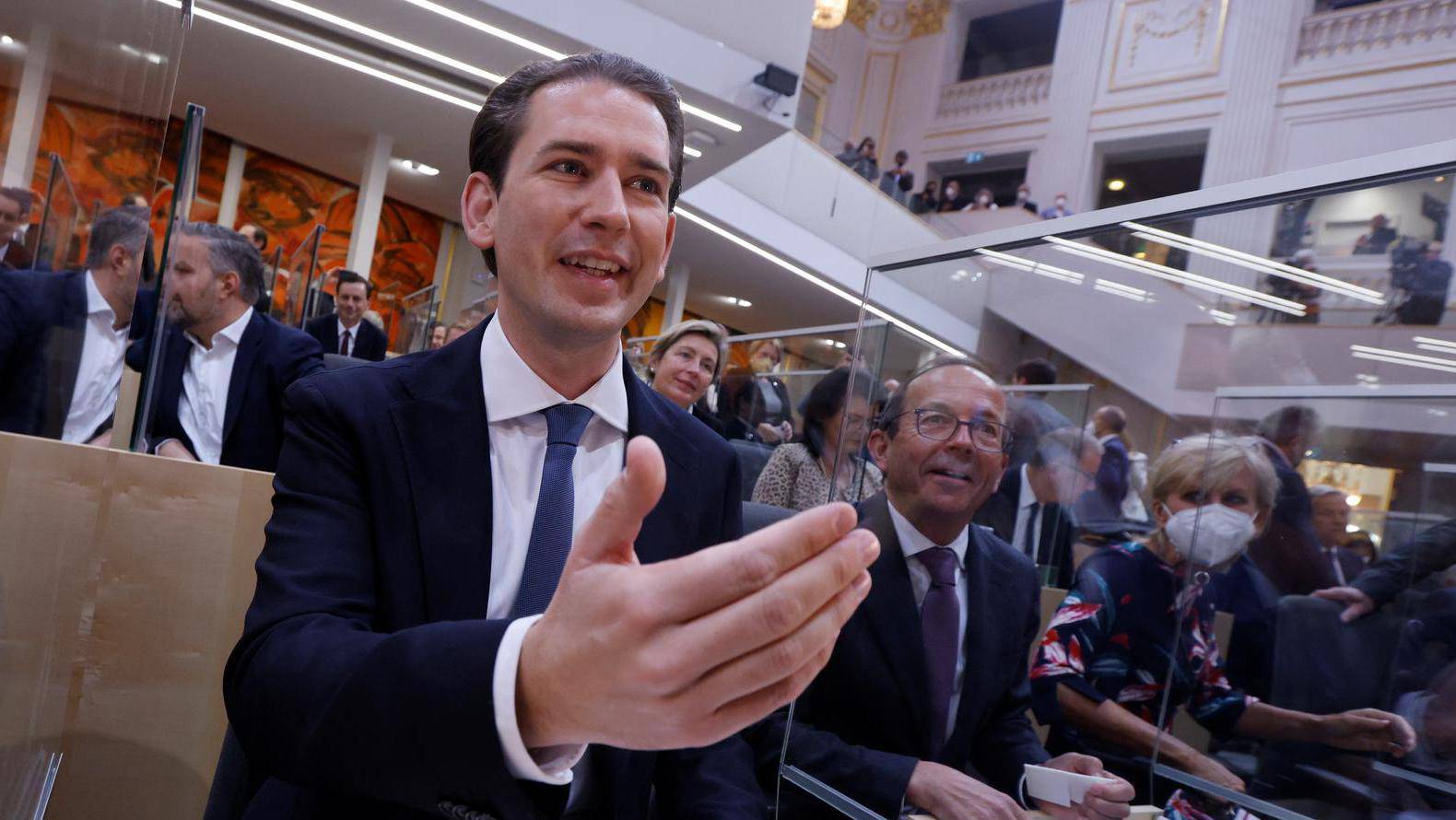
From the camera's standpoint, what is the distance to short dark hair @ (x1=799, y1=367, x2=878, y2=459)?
5.77ft

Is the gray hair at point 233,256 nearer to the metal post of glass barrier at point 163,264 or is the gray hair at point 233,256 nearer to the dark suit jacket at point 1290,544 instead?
the metal post of glass barrier at point 163,264

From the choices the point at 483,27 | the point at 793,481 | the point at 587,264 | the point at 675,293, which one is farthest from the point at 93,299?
the point at 675,293

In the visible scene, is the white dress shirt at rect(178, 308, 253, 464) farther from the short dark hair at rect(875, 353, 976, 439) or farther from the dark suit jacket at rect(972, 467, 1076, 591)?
the dark suit jacket at rect(972, 467, 1076, 591)

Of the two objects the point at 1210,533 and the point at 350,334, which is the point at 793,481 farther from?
the point at 350,334

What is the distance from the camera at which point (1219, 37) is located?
1595 centimetres

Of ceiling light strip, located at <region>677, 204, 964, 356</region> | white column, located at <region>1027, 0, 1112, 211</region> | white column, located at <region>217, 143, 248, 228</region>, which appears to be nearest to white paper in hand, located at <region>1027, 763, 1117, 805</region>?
ceiling light strip, located at <region>677, 204, 964, 356</region>

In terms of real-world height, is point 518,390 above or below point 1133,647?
above

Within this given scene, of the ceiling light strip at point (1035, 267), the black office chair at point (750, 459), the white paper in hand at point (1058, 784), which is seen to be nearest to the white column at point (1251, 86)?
the black office chair at point (750, 459)

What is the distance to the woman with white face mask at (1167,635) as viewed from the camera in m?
1.19

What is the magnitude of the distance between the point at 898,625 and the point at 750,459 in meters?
2.69

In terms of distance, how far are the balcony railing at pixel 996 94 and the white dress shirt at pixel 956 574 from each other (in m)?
18.9

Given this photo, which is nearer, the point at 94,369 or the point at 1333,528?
the point at 94,369

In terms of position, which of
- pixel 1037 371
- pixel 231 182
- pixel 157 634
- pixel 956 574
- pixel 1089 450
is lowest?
pixel 157 634

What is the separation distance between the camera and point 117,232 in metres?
0.77
